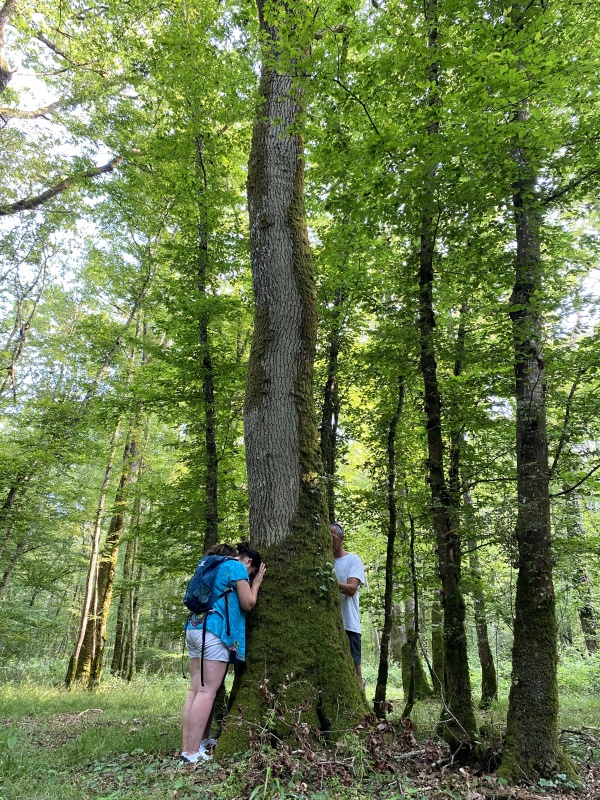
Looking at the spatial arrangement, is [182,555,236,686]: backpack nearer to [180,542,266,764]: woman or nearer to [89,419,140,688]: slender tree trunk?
[180,542,266,764]: woman

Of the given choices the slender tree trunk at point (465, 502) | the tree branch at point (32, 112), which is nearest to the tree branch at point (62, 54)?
the tree branch at point (32, 112)

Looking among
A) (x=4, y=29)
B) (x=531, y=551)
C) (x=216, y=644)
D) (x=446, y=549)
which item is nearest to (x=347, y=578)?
(x=446, y=549)

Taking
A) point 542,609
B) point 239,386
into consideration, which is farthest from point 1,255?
point 542,609

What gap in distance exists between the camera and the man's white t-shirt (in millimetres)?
4723

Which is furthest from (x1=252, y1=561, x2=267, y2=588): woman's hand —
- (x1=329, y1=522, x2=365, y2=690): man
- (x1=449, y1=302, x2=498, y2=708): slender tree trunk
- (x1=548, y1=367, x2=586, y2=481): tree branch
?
(x1=548, y1=367, x2=586, y2=481): tree branch

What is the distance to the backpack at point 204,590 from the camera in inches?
145

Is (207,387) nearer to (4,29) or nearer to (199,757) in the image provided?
(199,757)

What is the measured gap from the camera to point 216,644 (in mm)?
3613

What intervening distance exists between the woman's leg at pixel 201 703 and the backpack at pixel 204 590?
423mm

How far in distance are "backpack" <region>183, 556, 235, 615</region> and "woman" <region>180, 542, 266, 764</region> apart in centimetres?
4

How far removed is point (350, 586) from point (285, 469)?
1.58m

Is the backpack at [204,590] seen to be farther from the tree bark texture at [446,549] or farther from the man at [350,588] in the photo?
the tree bark texture at [446,549]

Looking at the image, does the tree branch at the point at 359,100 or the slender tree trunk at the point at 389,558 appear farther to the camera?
the slender tree trunk at the point at 389,558

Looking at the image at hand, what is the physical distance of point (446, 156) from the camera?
397 centimetres
